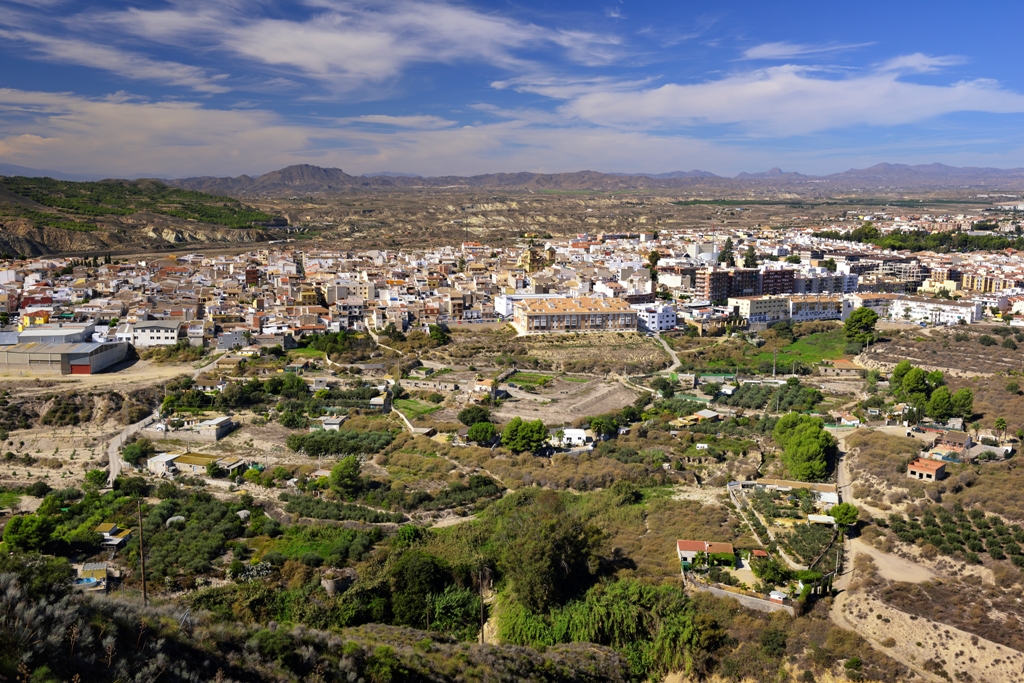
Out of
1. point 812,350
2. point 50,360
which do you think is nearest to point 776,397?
point 812,350

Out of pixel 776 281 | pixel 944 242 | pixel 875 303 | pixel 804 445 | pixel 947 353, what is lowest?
pixel 804 445

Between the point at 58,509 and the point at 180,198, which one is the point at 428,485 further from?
the point at 180,198

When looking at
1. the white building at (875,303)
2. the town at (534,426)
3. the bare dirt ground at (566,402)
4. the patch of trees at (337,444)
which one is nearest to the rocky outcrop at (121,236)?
the town at (534,426)

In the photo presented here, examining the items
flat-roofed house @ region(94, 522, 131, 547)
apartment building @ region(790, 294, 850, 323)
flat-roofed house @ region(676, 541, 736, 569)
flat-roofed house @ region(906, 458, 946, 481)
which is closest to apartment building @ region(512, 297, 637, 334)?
apartment building @ region(790, 294, 850, 323)

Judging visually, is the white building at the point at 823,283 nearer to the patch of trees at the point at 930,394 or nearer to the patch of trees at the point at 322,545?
the patch of trees at the point at 930,394

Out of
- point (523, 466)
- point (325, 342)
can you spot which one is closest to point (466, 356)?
point (325, 342)

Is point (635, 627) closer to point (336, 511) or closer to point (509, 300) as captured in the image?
point (336, 511)
